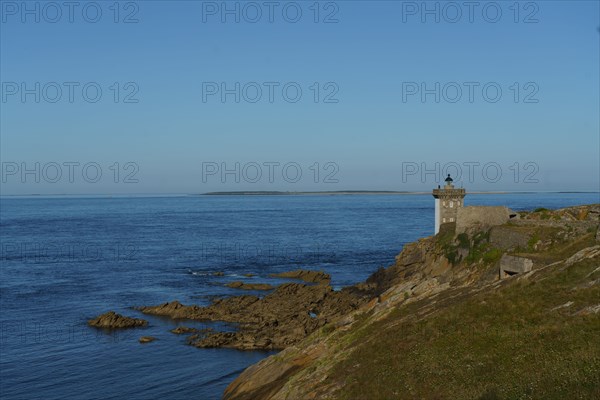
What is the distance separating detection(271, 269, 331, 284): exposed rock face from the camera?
249ft

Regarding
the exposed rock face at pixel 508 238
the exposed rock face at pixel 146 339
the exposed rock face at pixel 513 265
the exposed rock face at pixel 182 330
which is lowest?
the exposed rock face at pixel 146 339

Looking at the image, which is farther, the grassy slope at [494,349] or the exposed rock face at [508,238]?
the exposed rock face at [508,238]

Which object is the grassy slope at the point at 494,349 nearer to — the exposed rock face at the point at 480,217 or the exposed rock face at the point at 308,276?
the exposed rock face at the point at 480,217

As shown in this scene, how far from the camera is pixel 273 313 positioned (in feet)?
187

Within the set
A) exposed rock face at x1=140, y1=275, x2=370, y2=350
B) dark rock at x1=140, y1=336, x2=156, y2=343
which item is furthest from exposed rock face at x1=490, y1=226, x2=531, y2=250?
dark rock at x1=140, y1=336, x2=156, y2=343

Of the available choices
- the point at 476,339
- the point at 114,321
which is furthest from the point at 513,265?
the point at 114,321

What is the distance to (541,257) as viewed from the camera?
3594 cm

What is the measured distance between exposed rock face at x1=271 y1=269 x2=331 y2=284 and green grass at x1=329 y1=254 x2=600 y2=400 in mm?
44668

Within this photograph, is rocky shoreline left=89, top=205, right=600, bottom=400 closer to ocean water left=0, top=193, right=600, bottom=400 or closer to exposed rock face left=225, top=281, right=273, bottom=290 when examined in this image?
exposed rock face left=225, top=281, right=273, bottom=290

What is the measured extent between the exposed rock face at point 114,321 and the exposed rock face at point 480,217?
98.8 feet

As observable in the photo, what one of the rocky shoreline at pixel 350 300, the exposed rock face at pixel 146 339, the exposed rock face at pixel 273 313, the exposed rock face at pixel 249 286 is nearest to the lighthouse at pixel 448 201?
the rocky shoreline at pixel 350 300

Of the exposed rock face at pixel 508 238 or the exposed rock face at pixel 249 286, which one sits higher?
the exposed rock face at pixel 508 238

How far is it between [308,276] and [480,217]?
31.9 meters

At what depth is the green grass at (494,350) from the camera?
20.2 m
